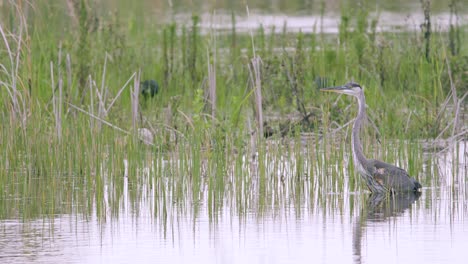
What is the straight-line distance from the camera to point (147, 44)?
46.1 feet

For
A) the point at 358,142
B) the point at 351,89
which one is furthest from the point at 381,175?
the point at 351,89

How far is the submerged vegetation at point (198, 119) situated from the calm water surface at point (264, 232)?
0.56 ft

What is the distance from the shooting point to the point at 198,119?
8859 mm

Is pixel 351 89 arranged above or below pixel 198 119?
above

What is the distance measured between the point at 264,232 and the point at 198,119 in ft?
8.82

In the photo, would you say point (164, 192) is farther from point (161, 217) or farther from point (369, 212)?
point (369, 212)

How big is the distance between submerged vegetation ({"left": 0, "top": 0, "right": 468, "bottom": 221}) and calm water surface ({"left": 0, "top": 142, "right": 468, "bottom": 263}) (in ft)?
0.56

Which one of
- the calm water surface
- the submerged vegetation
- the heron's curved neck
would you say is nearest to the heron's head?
the heron's curved neck

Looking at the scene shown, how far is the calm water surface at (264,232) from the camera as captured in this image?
18.8ft

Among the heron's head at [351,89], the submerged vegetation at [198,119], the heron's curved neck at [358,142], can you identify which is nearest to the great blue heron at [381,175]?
the heron's curved neck at [358,142]

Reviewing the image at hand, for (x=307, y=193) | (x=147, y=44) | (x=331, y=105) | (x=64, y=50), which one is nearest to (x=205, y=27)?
(x=147, y=44)

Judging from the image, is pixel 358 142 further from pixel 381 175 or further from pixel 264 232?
pixel 264 232

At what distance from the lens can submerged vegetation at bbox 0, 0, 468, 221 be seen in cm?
759

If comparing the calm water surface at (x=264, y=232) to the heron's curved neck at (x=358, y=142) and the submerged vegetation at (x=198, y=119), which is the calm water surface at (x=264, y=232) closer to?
the submerged vegetation at (x=198, y=119)
